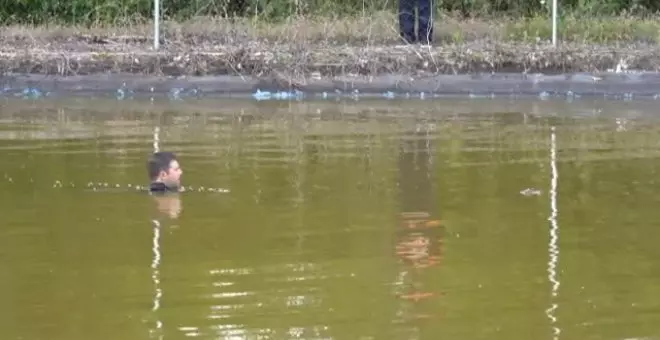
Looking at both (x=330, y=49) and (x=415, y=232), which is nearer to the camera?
(x=415, y=232)

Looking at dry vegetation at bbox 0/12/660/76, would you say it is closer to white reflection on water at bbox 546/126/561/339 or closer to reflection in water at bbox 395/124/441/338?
reflection in water at bbox 395/124/441/338

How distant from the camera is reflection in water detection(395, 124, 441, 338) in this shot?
21.1 feet

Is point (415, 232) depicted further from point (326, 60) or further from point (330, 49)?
point (330, 49)

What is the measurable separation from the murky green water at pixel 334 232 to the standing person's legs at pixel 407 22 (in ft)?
15.5

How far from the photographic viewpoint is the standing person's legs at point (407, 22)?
58.5ft

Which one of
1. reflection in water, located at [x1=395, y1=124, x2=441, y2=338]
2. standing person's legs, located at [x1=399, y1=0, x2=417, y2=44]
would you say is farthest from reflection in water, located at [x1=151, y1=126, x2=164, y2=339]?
standing person's legs, located at [x1=399, y1=0, x2=417, y2=44]

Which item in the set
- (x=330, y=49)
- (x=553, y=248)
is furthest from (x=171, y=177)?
(x=330, y=49)

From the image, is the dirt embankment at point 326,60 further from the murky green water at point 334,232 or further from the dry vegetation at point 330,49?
the murky green water at point 334,232

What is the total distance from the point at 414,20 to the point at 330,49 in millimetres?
1302

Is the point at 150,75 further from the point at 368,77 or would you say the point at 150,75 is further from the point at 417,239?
the point at 417,239

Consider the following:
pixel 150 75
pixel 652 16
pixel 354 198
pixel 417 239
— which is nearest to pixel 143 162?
pixel 354 198

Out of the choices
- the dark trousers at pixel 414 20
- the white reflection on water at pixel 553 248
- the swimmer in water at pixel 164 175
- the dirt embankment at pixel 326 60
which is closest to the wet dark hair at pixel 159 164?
the swimmer in water at pixel 164 175

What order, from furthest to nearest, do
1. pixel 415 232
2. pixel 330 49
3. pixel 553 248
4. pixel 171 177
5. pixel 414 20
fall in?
pixel 414 20 → pixel 330 49 → pixel 171 177 → pixel 415 232 → pixel 553 248

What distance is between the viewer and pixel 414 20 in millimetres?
18188
